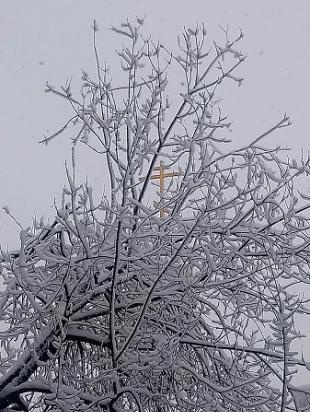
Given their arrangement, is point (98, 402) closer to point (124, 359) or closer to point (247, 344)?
point (124, 359)

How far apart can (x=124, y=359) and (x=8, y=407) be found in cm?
151

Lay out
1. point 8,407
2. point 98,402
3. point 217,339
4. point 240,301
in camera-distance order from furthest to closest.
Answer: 1. point 8,407
2. point 240,301
3. point 217,339
4. point 98,402

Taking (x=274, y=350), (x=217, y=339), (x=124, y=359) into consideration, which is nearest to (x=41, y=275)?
(x=124, y=359)

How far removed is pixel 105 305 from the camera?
15.5 feet

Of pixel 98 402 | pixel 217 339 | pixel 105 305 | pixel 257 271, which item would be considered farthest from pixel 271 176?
pixel 98 402

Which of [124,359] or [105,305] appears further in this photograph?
[105,305]

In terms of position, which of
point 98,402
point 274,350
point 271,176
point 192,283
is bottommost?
point 98,402

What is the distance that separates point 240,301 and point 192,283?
0.61 metres

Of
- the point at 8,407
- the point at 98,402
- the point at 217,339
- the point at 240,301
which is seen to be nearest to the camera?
the point at 98,402

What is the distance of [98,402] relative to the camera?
428cm

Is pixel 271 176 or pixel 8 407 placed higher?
pixel 271 176

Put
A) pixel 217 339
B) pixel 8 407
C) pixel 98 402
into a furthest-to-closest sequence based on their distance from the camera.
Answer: pixel 8 407, pixel 217 339, pixel 98 402

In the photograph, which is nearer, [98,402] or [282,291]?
[98,402]

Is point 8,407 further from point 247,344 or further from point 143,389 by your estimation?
point 247,344
